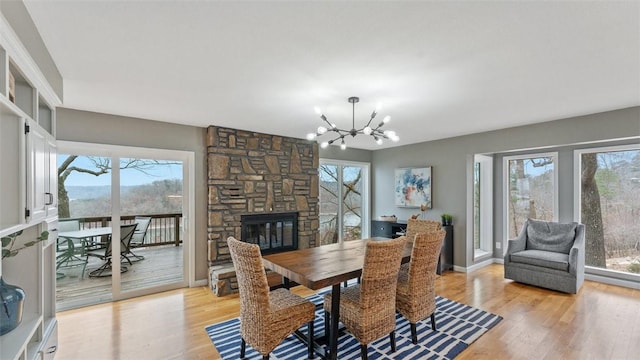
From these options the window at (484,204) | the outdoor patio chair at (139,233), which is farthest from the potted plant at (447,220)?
the outdoor patio chair at (139,233)

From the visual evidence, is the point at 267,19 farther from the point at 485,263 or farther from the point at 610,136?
the point at 485,263

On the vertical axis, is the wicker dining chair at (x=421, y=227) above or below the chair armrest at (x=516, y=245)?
above

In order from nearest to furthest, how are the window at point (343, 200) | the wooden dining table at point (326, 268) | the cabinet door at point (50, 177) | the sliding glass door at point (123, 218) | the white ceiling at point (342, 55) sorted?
1. the white ceiling at point (342, 55)
2. the cabinet door at point (50, 177)
3. the wooden dining table at point (326, 268)
4. the sliding glass door at point (123, 218)
5. the window at point (343, 200)

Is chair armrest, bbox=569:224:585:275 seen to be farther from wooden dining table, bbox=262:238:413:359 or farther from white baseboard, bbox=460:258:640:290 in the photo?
wooden dining table, bbox=262:238:413:359

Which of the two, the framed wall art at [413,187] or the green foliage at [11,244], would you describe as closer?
the green foliage at [11,244]

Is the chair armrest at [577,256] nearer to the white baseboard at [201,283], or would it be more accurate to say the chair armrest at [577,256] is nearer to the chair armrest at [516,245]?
the chair armrest at [516,245]

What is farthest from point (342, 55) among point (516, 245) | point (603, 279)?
point (603, 279)

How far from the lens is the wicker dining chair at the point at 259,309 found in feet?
6.95

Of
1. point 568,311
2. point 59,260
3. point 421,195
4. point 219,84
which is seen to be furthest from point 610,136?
point 59,260

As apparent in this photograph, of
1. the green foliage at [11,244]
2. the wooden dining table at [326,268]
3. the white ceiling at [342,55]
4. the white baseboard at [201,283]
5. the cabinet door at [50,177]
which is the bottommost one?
the white baseboard at [201,283]

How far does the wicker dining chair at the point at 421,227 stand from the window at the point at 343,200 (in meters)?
2.48

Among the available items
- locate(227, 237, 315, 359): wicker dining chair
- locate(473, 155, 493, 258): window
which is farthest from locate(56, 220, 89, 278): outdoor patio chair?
locate(473, 155, 493, 258): window

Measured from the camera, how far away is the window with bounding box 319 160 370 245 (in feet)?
20.0

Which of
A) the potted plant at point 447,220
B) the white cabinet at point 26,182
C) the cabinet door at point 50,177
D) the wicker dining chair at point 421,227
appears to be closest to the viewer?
the white cabinet at point 26,182
